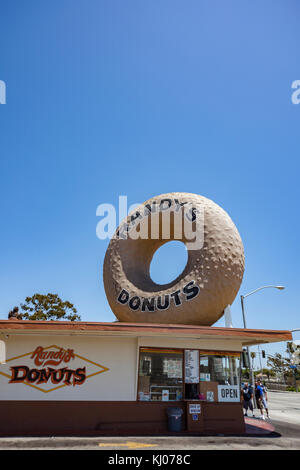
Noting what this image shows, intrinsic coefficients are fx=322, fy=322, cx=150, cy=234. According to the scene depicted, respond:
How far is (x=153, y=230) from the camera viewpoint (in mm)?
13773

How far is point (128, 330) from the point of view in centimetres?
950

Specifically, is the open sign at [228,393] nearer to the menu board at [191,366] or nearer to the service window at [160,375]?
the menu board at [191,366]

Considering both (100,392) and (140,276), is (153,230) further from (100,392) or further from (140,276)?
(100,392)

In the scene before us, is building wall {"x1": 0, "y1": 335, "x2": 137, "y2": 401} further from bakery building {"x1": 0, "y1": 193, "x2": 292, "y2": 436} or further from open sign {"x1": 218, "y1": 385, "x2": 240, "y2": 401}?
open sign {"x1": 218, "y1": 385, "x2": 240, "y2": 401}

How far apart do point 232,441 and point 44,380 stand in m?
5.83

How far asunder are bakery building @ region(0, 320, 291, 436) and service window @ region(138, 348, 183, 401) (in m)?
0.03

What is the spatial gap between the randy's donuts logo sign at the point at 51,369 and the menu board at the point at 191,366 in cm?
264

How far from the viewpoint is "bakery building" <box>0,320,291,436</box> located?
9.69 meters

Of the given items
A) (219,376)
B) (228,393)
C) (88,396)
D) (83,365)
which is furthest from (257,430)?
(83,365)

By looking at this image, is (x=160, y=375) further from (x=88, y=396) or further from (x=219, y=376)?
(x=88, y=396)

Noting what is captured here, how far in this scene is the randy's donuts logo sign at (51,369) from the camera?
1005 cm

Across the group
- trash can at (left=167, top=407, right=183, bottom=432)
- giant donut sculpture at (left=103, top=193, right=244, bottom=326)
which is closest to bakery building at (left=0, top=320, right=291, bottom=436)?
trash can at (left=167, top=407, right=183, bottom=432)

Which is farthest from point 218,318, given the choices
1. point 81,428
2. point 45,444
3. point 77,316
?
point 77,316
